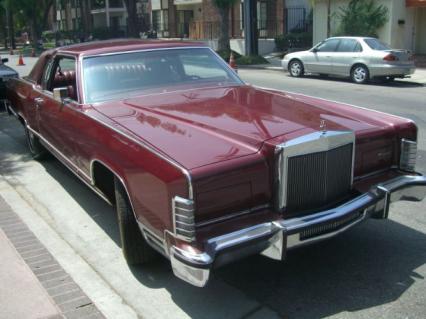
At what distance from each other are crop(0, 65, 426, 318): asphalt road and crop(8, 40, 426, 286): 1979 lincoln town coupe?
0.36 m

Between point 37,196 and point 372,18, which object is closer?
point 37,196

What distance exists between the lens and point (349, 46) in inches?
658

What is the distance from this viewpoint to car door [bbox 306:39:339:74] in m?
17.2

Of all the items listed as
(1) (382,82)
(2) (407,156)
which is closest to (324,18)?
(1) (382,82)

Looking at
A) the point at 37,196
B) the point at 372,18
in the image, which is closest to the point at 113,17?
the point at 372,18

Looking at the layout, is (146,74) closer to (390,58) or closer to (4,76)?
(4,76)

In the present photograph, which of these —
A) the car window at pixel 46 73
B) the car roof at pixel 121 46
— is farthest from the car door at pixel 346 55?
the car window at pixel 46 73

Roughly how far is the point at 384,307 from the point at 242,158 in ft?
4.46

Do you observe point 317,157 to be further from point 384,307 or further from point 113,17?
point 113,17

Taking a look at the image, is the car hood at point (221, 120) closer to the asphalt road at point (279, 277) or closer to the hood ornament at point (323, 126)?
the hood ornament at point (323, 126)

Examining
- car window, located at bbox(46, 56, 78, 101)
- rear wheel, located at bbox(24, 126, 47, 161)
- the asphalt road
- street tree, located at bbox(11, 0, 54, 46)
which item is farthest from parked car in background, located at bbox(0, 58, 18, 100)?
street tree, located at bbox(11, 0, 54, 46)

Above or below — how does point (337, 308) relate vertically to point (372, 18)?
below

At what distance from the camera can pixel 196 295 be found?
3.74 m

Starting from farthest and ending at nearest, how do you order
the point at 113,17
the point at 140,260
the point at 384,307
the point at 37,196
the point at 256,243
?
1. the point at 113,17
2. the point at 37,196
3. the point at 140,260
4. the point at 384,307
5. the point at 256,243
